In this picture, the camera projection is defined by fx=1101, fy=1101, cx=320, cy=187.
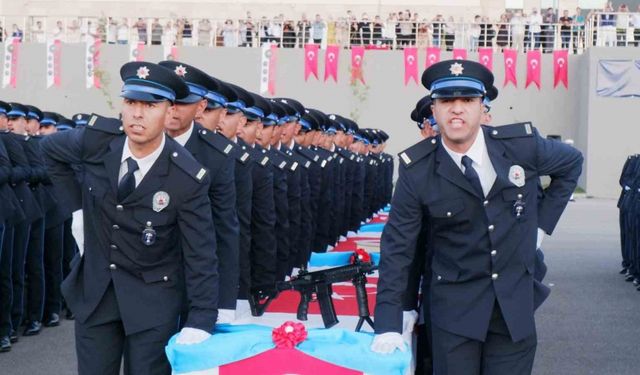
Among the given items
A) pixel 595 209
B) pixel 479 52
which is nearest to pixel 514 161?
pixel 595 209

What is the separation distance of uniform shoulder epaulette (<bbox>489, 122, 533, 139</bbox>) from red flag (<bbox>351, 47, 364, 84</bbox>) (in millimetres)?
28401

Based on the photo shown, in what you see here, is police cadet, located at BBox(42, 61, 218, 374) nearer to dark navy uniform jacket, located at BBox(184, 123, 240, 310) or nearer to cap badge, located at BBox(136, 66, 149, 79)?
cap badge, located at BBox(136, 66, 149, 79)

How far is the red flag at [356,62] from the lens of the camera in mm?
32531

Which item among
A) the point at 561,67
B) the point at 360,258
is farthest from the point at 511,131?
the point at 561,67

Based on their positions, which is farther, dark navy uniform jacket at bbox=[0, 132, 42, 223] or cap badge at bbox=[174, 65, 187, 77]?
dark navy uniform jacket at bbox=[0, 132, 42, 223]

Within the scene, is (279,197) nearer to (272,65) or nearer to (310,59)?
(272,65)

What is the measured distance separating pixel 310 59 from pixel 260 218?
26.2 m

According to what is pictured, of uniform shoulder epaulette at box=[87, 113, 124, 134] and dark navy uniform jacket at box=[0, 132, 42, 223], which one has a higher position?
uniform shoulder epaulette at box=[87, 113, 124, 134]

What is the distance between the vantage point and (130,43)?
108 feet

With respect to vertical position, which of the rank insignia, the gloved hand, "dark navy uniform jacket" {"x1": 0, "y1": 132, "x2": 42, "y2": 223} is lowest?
the gloved hand

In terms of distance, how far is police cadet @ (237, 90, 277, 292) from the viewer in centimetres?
664

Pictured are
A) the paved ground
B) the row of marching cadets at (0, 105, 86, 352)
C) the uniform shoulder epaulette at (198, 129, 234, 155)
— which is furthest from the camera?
the row of marching cadets at (0, 105, 86, 352)

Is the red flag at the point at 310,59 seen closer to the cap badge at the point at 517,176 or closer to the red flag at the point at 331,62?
the red flag at the point at 331,62

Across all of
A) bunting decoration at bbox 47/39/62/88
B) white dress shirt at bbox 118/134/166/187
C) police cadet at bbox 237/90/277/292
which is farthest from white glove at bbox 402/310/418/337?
bunting decoration at bbox 47/39/62/88
